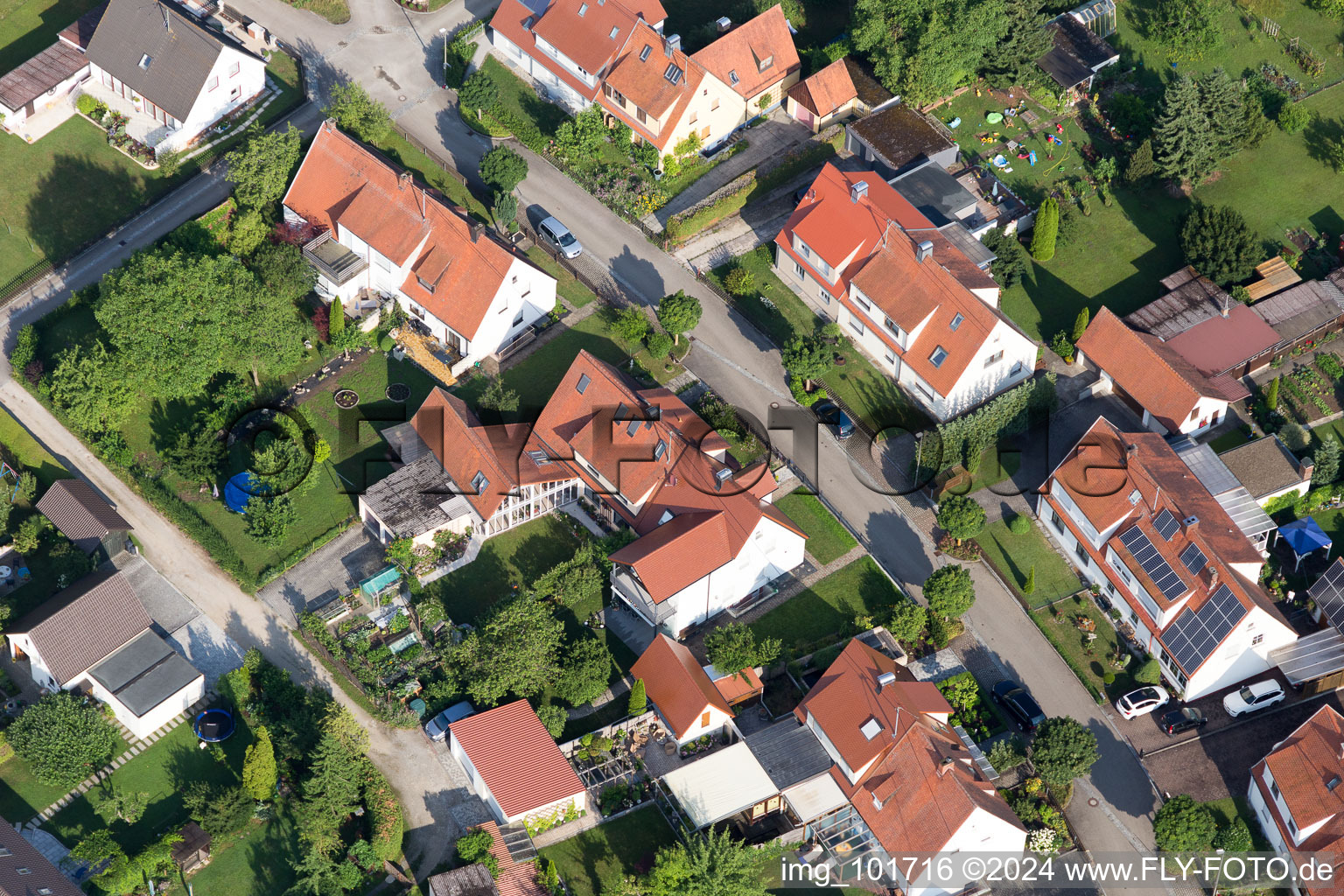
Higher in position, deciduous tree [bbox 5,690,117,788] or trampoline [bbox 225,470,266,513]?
trampoline [bbox 225,470,266,513]

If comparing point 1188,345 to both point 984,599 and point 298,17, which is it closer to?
point 984,599

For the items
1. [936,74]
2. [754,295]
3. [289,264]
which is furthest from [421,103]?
[936,74]

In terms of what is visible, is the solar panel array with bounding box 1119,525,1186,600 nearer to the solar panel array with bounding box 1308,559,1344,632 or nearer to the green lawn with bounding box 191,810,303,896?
the solar panel array with bounding box 1308,559,1344,632

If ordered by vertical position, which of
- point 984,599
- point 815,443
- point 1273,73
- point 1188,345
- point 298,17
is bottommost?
point 984,599

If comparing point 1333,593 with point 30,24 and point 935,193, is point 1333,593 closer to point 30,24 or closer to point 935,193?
point 935,193

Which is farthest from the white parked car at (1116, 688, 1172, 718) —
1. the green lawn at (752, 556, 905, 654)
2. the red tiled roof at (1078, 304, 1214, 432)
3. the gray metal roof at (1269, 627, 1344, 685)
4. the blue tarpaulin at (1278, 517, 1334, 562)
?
the red tiled roof at (1078, 304, 1214, 432)

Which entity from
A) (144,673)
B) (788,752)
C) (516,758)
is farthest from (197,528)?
(788,752)

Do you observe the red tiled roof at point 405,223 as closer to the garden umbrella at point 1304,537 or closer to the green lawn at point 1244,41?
the garden umbrella at point 1304,537
